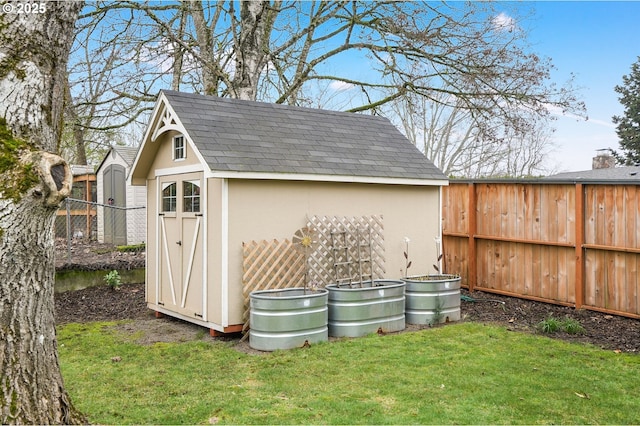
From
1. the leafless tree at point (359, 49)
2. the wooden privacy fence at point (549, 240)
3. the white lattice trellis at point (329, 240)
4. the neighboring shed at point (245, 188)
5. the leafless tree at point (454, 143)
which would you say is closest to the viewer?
the neighboring shed at point (245, 188)

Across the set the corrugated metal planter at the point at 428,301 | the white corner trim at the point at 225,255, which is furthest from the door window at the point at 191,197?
the corrugated metal planter at the point at 428,301

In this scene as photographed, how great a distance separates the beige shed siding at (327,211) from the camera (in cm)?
660

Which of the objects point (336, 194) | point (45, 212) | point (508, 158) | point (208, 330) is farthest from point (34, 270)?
point (508, 158)

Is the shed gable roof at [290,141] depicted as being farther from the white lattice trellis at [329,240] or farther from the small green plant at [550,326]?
the small green plant at [550,326]

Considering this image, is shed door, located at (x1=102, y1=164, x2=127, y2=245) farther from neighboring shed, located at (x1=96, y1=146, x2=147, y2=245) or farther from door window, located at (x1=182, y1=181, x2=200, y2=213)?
door window, located at (x1=182, y1=181, x2=200, y2=213)

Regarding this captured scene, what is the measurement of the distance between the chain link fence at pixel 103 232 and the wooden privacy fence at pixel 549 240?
710cm

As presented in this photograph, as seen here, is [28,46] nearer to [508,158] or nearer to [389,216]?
[389,216]

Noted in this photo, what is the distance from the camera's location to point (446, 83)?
42.7ft

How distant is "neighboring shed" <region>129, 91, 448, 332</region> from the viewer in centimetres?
661

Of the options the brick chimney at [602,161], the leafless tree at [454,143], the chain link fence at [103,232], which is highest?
the leafless tree at [454,143]

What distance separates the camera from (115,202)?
52.1 feet

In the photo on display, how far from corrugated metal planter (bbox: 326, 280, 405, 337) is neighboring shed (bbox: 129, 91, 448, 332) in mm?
1085

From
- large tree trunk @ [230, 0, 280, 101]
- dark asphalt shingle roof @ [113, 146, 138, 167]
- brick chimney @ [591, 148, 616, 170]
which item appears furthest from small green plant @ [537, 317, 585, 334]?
brick chimney @ [591, 148, 616, 170]

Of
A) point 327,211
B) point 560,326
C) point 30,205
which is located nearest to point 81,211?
point 327,211
